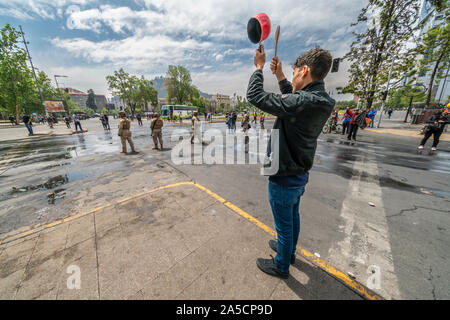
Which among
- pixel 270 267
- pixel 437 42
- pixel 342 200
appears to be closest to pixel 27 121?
pixel 270 267

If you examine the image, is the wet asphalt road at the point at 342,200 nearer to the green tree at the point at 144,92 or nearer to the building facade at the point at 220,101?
the green tree at the point at 144,92

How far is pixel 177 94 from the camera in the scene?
2095 inches

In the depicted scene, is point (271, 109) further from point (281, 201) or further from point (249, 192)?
point (249, 192)

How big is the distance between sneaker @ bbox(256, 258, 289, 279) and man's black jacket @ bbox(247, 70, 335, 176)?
1.13 metres

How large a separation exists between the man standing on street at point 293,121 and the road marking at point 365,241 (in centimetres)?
97

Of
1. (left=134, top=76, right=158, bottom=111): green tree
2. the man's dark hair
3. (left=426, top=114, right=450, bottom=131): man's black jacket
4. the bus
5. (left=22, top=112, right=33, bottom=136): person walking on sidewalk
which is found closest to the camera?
the man's dark hair

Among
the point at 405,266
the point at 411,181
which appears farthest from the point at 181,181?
the point at 411,181

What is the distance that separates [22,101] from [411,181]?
47.0 meters

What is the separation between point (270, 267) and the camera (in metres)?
1.87

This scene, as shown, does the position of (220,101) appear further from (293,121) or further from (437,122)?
(293,121)

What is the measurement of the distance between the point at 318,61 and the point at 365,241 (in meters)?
2.58

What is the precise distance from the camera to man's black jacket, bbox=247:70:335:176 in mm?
1354

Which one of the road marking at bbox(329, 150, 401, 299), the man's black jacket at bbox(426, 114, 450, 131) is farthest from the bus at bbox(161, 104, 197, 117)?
the road marking at bbox(329, 150, 401, 299)

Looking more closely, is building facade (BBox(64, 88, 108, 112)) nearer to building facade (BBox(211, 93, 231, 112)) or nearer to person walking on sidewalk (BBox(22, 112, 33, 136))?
building facade (BBox(211, 93, 231, 112))
